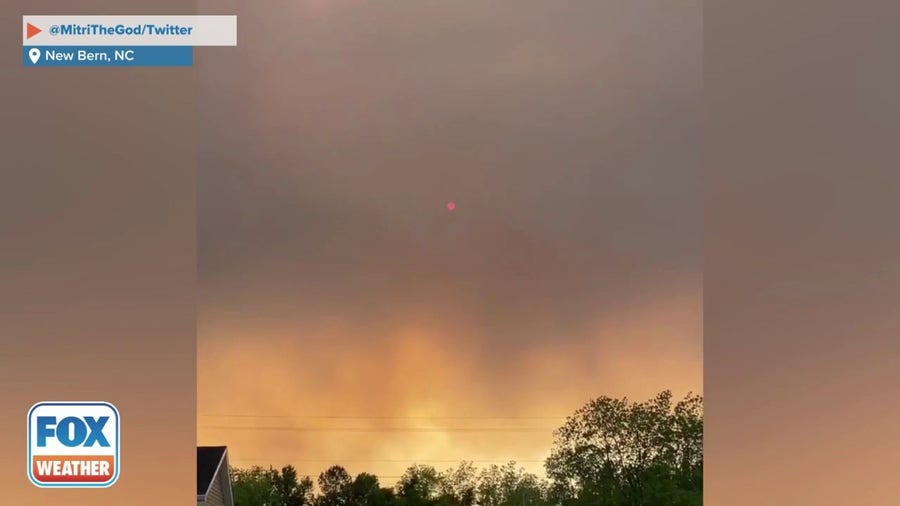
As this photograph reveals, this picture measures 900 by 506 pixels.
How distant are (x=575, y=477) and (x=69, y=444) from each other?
4.49m

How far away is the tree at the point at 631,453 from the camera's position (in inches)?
226

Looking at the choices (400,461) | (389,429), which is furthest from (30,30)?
(400,461)

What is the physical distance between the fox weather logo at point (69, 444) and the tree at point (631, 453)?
13.8ft

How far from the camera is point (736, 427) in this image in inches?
79.0

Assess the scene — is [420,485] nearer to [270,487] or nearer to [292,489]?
[292,489]

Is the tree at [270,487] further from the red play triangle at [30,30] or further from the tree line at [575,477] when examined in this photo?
the red play triangle at [30,30]

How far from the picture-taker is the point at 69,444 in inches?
81.8

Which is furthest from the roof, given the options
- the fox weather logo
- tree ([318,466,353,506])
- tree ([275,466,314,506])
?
the fox weather logo

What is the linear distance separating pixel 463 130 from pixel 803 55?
12.2 feet

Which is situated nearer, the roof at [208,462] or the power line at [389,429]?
the roof at [208,462]

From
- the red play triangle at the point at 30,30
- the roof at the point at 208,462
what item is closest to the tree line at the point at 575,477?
the roof at the point at 208,462

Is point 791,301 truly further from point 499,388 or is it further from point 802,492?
point 499,388

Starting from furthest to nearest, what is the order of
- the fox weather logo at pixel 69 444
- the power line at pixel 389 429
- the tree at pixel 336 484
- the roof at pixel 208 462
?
the tree at pixel 336 484
the power line at pixel 389 429
the roof at pixel 208 462
the fox weather logo at pixel 69 444

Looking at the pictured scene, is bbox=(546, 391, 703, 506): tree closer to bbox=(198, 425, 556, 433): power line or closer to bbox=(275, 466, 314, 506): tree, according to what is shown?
bbox=(198, 425, 556, 433): power line
